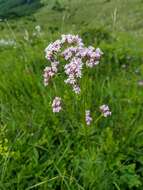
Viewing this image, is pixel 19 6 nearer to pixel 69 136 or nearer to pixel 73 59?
pixel 69 136

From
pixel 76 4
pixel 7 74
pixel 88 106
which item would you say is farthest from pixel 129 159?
pixel 76 4

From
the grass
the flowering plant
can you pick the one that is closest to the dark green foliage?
the grass

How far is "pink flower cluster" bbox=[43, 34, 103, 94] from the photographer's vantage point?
4199mm

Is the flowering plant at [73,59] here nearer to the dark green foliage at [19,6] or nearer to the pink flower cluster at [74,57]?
the pink flower cluster at [74,57]

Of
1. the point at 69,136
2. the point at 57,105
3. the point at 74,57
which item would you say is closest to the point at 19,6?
the point at 69,136

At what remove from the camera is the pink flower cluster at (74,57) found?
4199 mm

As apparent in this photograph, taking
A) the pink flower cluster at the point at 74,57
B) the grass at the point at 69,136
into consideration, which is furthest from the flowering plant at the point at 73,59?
the grass at the point at 69,136

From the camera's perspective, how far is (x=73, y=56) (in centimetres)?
442

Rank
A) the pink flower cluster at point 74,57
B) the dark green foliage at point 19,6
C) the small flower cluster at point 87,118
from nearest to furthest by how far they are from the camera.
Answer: the pink flower cluster at point 74,57
the small flower cluster at point 87,118
the dark green foliage at point 19,6

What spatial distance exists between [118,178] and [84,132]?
50cm

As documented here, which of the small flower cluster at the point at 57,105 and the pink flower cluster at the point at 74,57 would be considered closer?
the pink flower cluster at the point at 74,57

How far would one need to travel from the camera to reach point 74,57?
4.28m

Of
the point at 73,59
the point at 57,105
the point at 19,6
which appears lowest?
the point at 57,105

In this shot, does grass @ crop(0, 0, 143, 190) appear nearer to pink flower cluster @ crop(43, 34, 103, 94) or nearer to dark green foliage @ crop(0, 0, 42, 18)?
pink flower cluster @ crop(43, 34, 103, 94)
